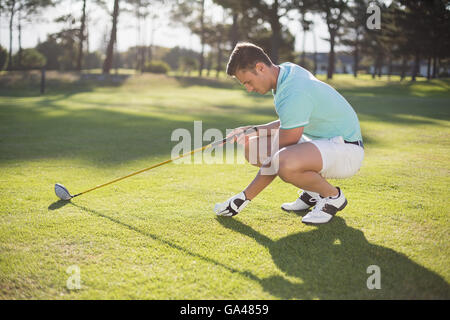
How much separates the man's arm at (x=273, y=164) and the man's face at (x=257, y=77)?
385 mm

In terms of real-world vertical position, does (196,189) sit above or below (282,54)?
below

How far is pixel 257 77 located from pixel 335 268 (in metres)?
1.48

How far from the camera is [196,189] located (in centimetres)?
405

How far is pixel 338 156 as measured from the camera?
9.41 feet

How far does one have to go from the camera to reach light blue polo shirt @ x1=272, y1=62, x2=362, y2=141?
8.79 feet

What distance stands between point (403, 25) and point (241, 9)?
1554 cm

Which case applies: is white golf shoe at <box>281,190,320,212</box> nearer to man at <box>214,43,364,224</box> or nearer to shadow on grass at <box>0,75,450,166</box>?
man at <box>214,43,364,224</box>

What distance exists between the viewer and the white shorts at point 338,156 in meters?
2.83

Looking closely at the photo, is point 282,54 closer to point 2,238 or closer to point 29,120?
point 29,120

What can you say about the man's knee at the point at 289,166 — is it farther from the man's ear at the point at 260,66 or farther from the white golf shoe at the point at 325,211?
the man's ear at the point at 260,66

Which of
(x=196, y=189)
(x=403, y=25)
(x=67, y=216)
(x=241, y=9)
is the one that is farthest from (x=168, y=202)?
(x=403, y=25)

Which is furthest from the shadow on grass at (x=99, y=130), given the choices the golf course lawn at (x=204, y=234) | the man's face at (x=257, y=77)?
the man's face at (x=257, y=77)

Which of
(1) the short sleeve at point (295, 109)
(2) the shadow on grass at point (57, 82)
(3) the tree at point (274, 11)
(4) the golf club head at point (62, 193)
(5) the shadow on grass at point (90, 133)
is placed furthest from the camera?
(3) the tree at point (274, 11)

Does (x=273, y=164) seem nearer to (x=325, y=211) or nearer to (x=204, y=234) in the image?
(x=325, y=211)
